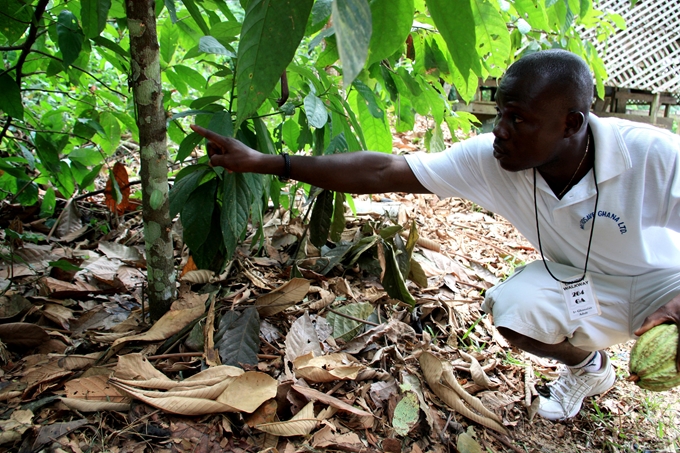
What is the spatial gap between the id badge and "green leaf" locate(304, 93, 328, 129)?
963 mm

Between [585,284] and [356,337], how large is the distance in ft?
2.51

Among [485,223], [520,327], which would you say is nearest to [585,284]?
[520,327]

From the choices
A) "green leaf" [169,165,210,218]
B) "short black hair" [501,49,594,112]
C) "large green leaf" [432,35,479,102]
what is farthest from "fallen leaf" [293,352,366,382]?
"short black hair" [501,49,594,112]

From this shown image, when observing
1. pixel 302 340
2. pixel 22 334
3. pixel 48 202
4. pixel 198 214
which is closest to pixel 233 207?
pixel 198 214

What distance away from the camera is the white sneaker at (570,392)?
1.73 metres

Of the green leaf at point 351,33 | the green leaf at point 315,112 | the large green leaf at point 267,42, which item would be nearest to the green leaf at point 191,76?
the green leaf at point 315,112

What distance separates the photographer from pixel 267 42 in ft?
2.43

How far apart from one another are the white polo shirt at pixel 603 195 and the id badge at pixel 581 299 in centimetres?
9

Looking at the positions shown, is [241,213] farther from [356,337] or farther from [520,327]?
[520,327]

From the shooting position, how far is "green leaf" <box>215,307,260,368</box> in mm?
1476

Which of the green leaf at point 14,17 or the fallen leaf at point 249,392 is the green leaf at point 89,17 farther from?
the fallen leaf at point 249,392

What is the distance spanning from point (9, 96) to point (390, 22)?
Answer: 4.31 ft

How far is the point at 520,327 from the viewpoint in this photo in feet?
5.46

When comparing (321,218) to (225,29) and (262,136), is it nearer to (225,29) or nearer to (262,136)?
(262,136)
